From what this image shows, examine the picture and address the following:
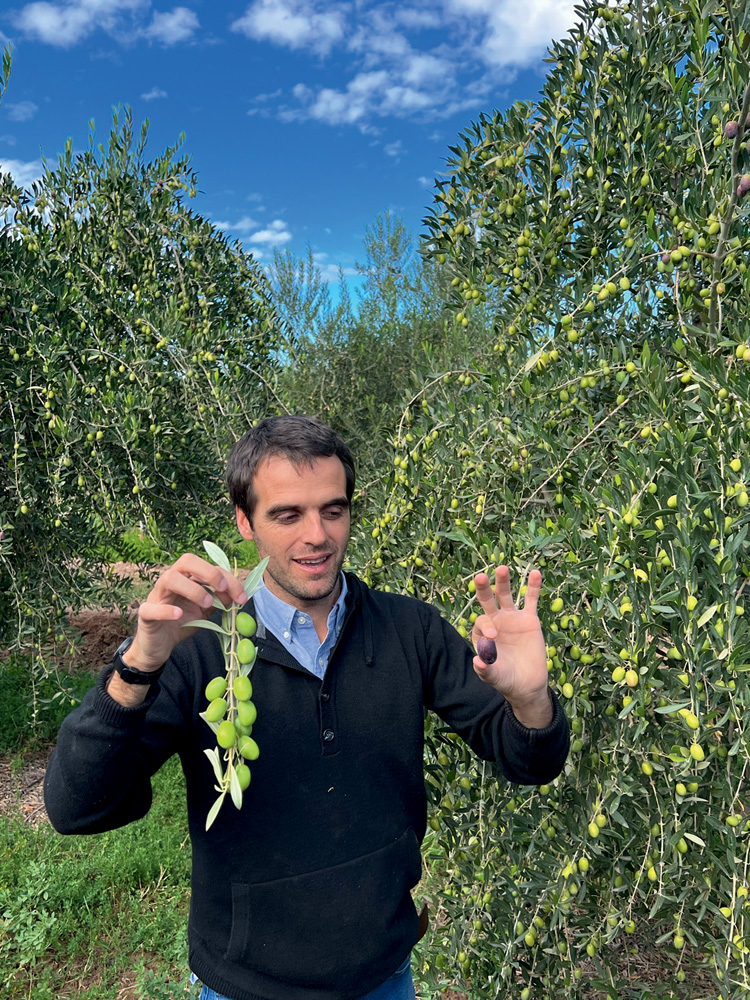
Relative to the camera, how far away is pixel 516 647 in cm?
155

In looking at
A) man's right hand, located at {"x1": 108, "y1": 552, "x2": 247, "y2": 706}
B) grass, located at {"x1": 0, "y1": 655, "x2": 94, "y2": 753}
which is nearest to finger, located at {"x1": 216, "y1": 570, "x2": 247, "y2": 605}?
man's right hand, located at {"x1": 108, "y1": 552, "x2": 247, "y2": 706}

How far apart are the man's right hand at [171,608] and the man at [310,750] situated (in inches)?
0.5

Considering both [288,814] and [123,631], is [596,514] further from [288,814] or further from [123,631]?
[123,631]

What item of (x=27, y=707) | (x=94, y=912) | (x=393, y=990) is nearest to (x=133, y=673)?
(x=393, y=990)

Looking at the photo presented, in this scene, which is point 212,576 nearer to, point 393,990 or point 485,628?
point 485,628

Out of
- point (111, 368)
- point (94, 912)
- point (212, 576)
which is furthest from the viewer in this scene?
point (111, 368)

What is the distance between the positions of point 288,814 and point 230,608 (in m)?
0.53

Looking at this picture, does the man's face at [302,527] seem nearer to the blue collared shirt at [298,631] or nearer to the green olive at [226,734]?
the blue collared shirt at [298,631]

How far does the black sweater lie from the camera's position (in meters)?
1.56

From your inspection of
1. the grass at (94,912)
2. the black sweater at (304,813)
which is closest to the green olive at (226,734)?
the black sweater at (304,813)

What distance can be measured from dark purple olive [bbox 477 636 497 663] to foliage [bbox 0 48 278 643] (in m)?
2.60

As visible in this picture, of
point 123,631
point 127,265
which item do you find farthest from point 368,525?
point 123,631

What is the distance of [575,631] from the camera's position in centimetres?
195

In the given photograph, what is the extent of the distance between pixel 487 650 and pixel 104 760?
71 centimetres
